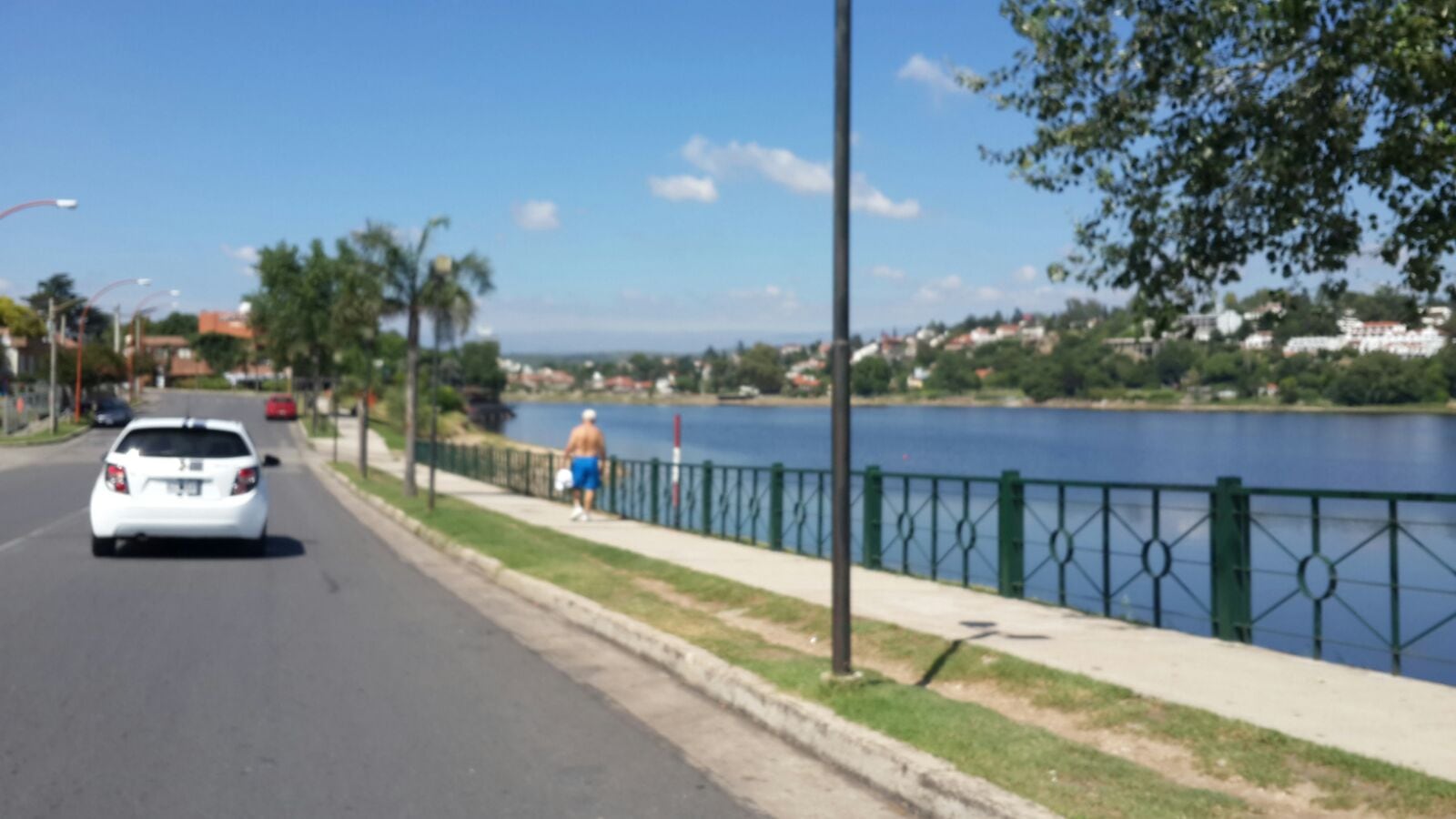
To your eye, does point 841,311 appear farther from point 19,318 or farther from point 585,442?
point 19,318

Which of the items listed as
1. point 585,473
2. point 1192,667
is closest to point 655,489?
point 585,473

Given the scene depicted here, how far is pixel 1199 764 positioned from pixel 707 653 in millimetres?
3776

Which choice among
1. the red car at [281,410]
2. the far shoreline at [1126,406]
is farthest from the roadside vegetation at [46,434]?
the far shoreline at [1126,406]

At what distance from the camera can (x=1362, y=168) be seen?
332 inches

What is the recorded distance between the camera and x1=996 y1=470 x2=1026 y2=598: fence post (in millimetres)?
12289

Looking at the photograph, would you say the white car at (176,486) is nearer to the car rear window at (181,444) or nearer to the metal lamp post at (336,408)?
the car rear window at (181,444)

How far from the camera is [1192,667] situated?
8.45 metres

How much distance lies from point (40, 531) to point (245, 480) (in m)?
5.16

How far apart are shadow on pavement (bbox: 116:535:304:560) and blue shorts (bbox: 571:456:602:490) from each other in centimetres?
473

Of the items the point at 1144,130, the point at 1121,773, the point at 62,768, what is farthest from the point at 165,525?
the point at 1121,773

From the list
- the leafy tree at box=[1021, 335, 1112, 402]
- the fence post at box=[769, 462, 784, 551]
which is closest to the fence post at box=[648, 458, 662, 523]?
the fence post at box=[769, 462, 784, 551]

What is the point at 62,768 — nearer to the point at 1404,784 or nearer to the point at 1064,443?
the point at 1404,784

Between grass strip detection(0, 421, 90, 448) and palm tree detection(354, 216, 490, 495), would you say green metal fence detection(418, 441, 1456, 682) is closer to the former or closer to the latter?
palm tree detection(354, 216, 490, 495)

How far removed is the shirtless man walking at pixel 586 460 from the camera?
22.0 m
